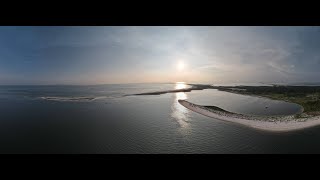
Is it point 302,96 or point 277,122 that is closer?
point 277,122

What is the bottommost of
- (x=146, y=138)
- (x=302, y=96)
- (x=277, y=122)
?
(x=146, y=138)

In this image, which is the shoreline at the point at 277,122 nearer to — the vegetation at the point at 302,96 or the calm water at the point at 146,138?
the calm water at the point at 146,138

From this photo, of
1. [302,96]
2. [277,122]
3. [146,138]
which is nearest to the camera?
[146,138]

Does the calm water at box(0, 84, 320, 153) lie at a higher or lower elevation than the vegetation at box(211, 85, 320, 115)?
lower

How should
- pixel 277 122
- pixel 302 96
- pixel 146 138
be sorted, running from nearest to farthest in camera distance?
pixel 146 138
pixel 277 122
pixel 302 96

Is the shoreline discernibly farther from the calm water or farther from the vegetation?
the vegetation

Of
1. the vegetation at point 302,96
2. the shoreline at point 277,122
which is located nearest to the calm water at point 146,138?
the shoreline at point 277,122

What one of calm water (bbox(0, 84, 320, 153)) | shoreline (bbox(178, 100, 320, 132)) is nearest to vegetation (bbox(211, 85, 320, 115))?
shoreline (bbox(178, 100, 320, 132))

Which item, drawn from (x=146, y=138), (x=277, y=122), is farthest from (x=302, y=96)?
(x=146, y=138)

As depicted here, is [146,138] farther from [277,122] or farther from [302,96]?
[302,96]

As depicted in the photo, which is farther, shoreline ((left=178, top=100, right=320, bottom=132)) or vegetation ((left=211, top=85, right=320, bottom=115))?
vegetation ((left=211, top=85, right=320, bottom=115))
